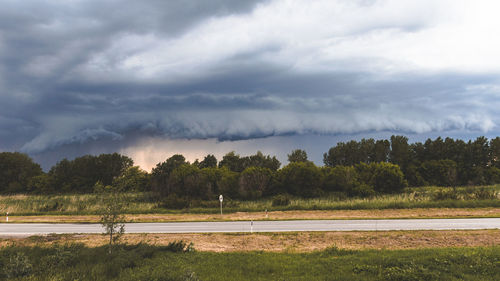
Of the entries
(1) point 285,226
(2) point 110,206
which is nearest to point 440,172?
(1) point 285,226

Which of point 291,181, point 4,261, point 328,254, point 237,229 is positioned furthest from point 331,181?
point 4,261

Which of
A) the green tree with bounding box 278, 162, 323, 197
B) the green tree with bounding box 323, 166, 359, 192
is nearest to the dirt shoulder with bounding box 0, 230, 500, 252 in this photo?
the green tree with bounding box 323, 166, 359, 192

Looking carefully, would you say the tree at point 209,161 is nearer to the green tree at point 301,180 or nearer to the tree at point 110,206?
the green tree at point 301,180

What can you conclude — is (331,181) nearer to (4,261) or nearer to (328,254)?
(328,254)

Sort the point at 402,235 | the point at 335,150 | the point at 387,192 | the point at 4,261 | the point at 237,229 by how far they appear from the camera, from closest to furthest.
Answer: the point at 4,261
the point at 402,235
the point at 237,229
the point at 387,192
the point at 335,150

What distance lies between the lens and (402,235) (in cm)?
1850

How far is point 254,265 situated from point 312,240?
746 centimetres

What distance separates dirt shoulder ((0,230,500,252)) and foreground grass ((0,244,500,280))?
8.86 ft

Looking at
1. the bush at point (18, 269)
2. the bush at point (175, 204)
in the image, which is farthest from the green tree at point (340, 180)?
the bush at point (18, 269)

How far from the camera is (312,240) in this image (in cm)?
1833

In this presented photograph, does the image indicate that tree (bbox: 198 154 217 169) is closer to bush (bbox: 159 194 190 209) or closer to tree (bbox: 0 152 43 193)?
bush (bbox: 159 194 190 209)

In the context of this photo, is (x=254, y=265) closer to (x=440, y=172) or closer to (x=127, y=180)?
(x=127, y=180)

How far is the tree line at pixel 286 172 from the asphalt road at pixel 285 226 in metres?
6.45

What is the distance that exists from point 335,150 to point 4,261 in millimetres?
80438
